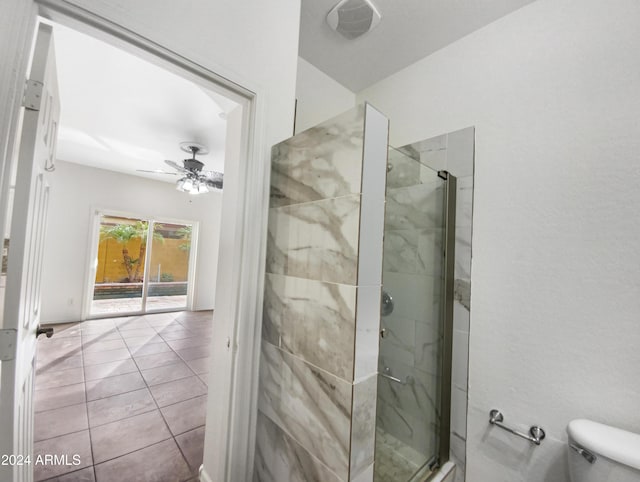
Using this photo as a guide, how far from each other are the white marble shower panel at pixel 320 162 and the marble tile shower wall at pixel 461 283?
1010mm

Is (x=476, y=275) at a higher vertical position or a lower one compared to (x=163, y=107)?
lower

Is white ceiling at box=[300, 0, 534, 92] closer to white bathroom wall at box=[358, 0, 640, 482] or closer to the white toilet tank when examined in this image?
white bathroom wall at box=[358, 0, 640, 482]

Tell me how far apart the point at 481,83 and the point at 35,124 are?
2.13 meters

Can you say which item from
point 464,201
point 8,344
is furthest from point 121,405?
point 464,201

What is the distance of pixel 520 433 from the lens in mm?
1312

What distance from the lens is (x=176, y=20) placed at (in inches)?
41.1

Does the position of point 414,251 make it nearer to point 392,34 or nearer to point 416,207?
point 416,207

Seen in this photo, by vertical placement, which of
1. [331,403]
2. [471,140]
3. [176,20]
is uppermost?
[176,20]

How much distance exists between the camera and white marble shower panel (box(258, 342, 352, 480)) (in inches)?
35.6

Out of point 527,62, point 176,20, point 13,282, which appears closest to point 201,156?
point 176,20

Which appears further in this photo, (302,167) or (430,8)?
(430,8)

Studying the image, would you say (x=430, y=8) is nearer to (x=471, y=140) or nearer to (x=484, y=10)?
(x=484, y=10)

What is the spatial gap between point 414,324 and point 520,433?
0.68m

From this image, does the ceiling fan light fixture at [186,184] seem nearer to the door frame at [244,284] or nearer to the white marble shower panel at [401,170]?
the door frame at [244,284]
